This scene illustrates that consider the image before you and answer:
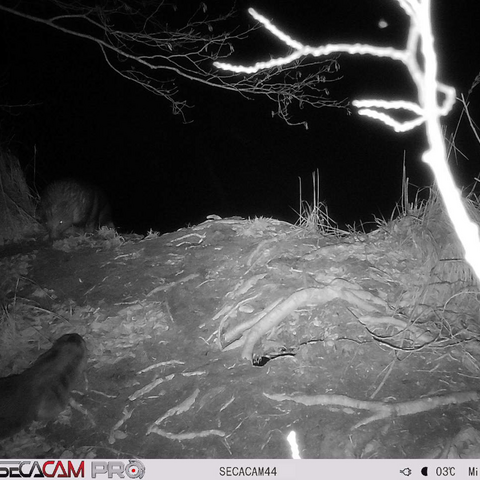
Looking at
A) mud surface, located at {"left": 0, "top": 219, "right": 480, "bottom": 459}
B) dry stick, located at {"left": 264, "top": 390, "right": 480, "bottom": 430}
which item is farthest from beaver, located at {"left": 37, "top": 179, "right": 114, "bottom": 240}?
dry stick, located at {"left": 264, "top": 390, "right": 480, "bottom": 430}


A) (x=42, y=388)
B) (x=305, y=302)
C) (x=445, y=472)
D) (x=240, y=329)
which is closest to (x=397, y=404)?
(x=445, y=472)

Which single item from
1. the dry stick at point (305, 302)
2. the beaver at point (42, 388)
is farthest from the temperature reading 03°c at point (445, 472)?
the beaver at point (42, 388)

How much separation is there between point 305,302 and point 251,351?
2.00ft

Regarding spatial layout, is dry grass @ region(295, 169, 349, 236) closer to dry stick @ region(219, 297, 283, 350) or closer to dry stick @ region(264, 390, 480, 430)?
dry stick @ region(219, 297, 283, 350)

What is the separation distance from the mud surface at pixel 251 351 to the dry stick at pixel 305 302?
0.01 metres

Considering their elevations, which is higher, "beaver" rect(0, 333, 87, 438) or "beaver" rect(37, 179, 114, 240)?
"beaver" rect(37, 179, 114, 240)

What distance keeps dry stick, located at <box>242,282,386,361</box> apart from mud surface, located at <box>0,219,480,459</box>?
0.01m

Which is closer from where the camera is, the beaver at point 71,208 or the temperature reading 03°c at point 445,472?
the temperature reading 03°c at point 445,472

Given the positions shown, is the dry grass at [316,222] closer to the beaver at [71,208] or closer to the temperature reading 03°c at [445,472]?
the temperature reading 03°c at [445,472]

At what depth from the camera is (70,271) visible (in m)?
4.17

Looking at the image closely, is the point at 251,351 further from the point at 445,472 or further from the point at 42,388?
the point at 42,388

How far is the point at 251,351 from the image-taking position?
2.78 metres

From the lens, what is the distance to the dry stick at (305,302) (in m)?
2.84

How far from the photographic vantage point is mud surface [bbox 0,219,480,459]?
2203mm
